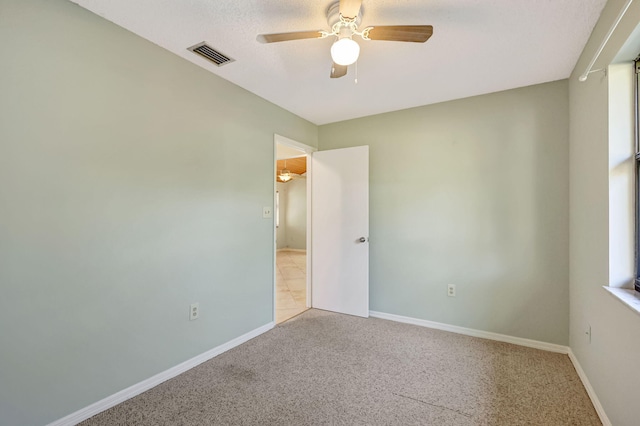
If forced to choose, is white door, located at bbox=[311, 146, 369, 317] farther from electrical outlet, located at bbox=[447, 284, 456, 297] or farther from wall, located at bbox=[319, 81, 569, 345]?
Result: electrical outlet, located at bbox=[447, 284, 456, 297]

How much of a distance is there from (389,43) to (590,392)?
278 cm

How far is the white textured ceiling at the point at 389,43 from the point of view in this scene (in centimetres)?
166

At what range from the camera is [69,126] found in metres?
1.65

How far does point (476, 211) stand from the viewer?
2.90m

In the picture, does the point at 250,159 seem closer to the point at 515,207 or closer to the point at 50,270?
the point at 50,270

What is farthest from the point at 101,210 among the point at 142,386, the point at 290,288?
the point at 290,288

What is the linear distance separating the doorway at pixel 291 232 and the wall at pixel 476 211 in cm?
102

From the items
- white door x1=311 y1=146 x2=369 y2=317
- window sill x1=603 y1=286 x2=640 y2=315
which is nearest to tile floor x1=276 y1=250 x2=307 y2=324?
white door x1=311 y1=146 x2=369 y2=317

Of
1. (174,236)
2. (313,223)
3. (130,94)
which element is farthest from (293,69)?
(313,223)

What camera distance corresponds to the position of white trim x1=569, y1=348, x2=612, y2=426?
5.39 feet

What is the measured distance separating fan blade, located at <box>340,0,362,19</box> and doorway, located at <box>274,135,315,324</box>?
1904 mm

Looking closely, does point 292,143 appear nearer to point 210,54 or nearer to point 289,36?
point 210,54

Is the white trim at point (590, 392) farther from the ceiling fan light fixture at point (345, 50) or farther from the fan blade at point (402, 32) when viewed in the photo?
the ceiling fan light fixture at point (345, 50)

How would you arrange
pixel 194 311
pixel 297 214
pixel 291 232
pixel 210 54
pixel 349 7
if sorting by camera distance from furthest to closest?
pixel 291 232 → pixel 297 214 → pixel 194 311 → pixel 210 54 → pixel 349 7
